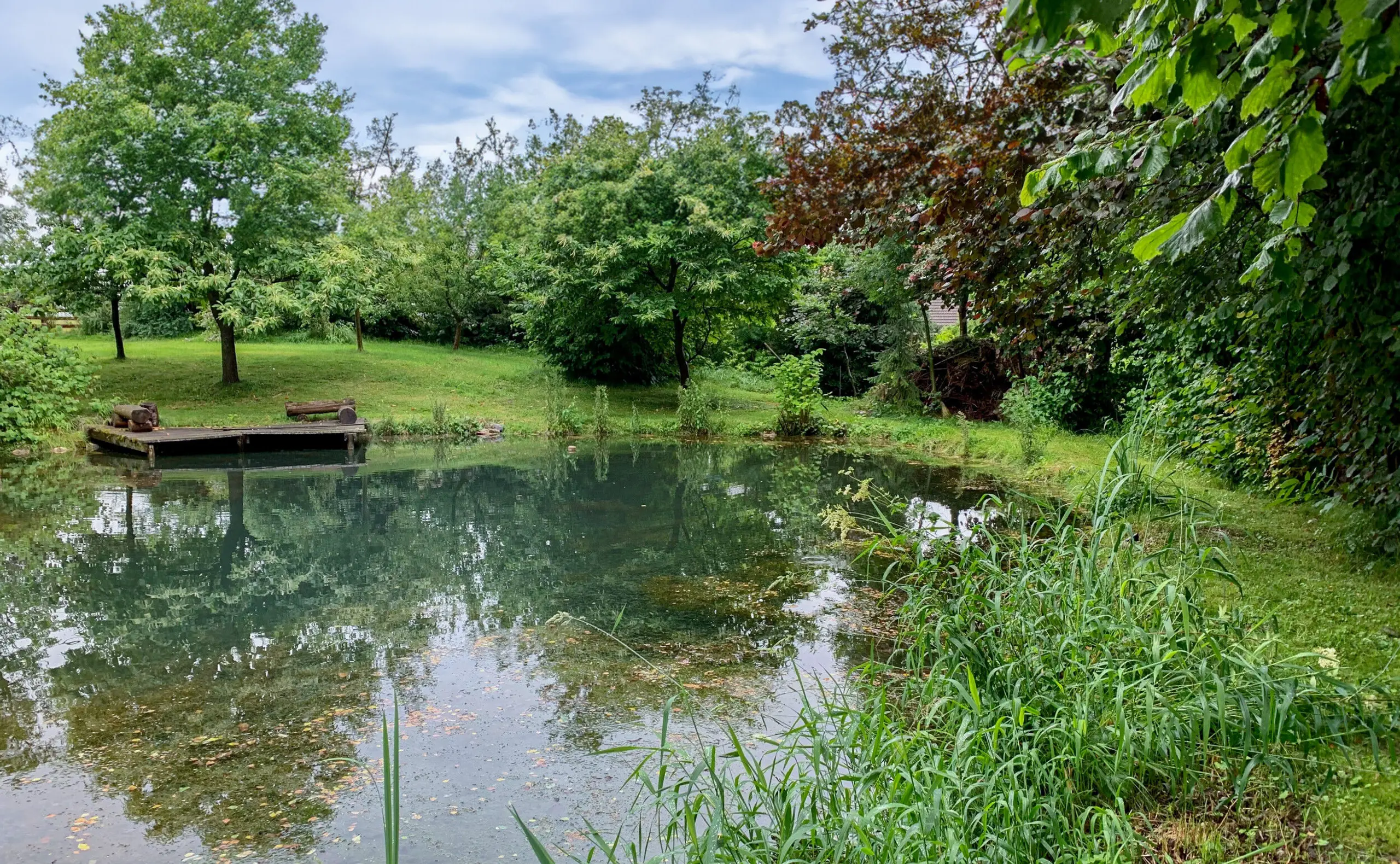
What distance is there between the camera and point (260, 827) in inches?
127

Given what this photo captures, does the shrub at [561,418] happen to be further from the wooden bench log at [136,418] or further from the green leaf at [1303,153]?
the green leaf at [1303,153]

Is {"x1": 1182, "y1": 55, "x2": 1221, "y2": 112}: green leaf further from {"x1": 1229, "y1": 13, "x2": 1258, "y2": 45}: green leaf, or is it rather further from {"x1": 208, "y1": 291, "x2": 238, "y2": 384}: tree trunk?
{"x1": 208, "y1": 291, "x2": 238, "y2": 384}: tree trunk

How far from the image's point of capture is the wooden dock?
12.8 meters

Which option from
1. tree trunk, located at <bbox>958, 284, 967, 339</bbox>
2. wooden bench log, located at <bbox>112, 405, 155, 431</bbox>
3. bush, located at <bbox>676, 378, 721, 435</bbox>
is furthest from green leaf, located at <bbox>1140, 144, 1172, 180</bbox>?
wooden bench log, located at <bbox>112, 405, 155, 431</bbox>

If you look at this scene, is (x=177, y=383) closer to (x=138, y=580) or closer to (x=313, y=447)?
(x=313, y=447)

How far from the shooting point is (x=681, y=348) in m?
18.2

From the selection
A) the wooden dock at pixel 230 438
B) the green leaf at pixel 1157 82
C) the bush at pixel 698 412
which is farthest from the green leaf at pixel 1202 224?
the wooden dock at pixel 230 438

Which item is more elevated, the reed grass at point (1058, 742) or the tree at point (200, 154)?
the tree at point (200, 154)

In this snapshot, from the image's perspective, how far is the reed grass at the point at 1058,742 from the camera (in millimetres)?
2426

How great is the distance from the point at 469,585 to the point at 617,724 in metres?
2.89

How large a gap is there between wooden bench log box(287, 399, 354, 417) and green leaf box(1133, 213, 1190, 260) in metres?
13.9

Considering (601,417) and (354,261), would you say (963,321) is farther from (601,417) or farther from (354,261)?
(354,261)

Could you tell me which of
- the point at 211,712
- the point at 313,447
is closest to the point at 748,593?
the point at 211,712

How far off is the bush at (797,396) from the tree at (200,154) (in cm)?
865
